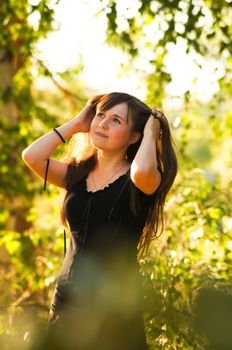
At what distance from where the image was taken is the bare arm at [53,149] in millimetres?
3426

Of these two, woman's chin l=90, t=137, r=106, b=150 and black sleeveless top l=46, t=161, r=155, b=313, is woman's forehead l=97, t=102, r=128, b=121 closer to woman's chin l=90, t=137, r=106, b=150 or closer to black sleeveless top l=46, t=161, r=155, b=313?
woman's chin l=90, t=137, r=106, b=150

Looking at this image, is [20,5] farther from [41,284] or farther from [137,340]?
[137,340]

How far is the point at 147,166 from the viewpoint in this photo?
2988mm

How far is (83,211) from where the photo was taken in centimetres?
311

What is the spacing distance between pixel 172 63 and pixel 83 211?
2903 millimetres

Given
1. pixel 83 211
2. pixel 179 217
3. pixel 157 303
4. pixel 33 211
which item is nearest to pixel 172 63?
pixel 179 217

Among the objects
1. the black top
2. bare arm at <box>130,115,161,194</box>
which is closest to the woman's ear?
bare arm at <box>130,115,161,194</box>

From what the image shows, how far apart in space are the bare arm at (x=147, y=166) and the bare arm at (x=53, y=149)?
42 centimetres

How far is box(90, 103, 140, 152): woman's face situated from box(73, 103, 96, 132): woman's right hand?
0.71 feet

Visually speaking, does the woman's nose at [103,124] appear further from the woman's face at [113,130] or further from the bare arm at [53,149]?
the bare arm at [53,149]

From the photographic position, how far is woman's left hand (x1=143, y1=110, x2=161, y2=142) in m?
3.17

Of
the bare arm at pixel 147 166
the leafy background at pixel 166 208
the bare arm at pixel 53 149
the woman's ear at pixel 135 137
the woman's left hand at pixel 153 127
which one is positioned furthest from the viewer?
the leafy background at pixel 166 208

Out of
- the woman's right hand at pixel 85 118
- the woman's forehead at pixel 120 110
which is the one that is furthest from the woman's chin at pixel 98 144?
the woman's right hand at pixel 85 118

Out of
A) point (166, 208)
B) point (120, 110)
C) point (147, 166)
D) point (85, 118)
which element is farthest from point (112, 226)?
point (166, 208)
